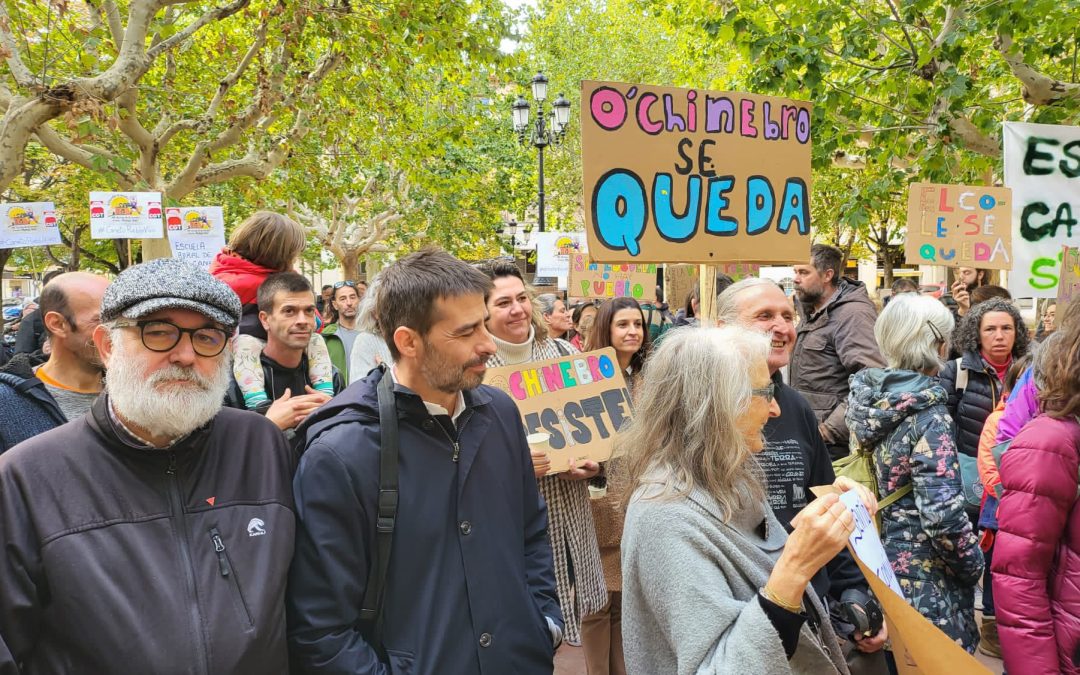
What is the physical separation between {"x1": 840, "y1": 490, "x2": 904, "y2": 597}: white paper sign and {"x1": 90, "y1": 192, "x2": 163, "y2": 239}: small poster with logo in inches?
344

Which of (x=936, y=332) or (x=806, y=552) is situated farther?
(x=936, y=332)

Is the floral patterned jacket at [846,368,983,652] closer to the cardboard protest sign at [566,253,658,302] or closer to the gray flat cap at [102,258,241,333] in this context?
the gray flat cap at [102,258,241,333]

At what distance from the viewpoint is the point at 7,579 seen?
1.54 meters

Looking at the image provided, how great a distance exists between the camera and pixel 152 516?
169cm

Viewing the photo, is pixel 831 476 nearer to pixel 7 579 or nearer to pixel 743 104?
pixel 743 104

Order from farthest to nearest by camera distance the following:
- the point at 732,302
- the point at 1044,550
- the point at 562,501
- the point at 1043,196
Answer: the point at 1043,196 → the point at 562,501 → the point at 732,302 → the point at 1044,550

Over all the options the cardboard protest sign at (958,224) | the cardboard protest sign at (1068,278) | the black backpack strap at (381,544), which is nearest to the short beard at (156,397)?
the black backpack strap at (381,544)

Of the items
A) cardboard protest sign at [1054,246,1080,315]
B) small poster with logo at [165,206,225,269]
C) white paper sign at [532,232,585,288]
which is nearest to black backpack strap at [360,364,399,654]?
cardboard protest sign at [1054,246,1080,315]

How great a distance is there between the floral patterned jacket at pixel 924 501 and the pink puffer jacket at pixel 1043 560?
1.73 ft

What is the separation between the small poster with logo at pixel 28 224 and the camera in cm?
807

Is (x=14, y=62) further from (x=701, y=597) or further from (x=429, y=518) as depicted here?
(x=701, y=597)

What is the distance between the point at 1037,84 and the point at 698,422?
20.4 feet

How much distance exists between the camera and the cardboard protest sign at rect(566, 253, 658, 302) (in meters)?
7.64

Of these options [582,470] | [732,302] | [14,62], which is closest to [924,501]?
[732,302]
